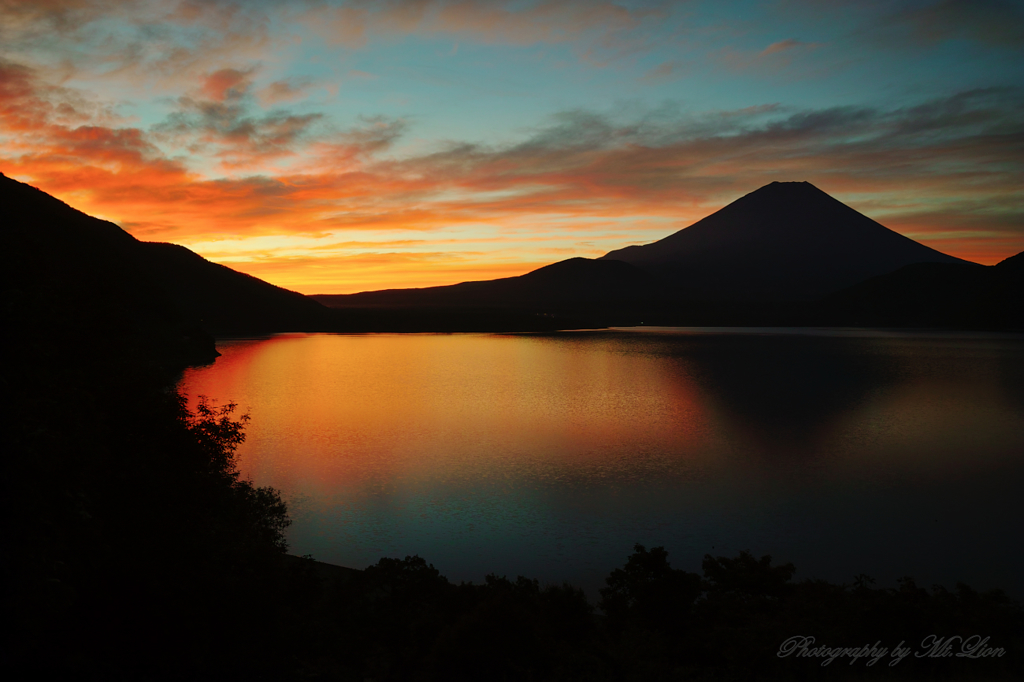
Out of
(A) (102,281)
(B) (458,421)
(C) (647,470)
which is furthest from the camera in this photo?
(B) (458,421)

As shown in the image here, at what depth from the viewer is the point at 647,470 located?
26.2 m

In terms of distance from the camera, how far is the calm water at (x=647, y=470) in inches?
678

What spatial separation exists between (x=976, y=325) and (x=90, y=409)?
714 feet

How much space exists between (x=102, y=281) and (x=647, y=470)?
Result: 20902 mm

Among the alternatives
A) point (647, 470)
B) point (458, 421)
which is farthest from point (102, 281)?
point (458, 421)

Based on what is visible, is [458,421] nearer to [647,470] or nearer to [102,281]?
[647,470]

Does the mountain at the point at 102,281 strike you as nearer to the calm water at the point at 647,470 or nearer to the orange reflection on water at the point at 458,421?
the calm water at the point at 647,470

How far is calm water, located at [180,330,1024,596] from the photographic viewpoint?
1722cm

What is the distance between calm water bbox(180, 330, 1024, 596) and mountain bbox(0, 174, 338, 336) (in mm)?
8898

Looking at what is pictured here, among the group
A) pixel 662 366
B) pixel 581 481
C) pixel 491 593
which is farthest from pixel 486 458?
pixel 662 366

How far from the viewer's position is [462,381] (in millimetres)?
60812

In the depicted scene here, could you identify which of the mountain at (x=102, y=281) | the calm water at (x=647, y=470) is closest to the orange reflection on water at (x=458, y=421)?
the calm water at (x=647, y=470)

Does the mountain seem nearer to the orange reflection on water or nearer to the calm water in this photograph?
the calm water

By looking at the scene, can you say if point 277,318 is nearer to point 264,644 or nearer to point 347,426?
point 347,426
